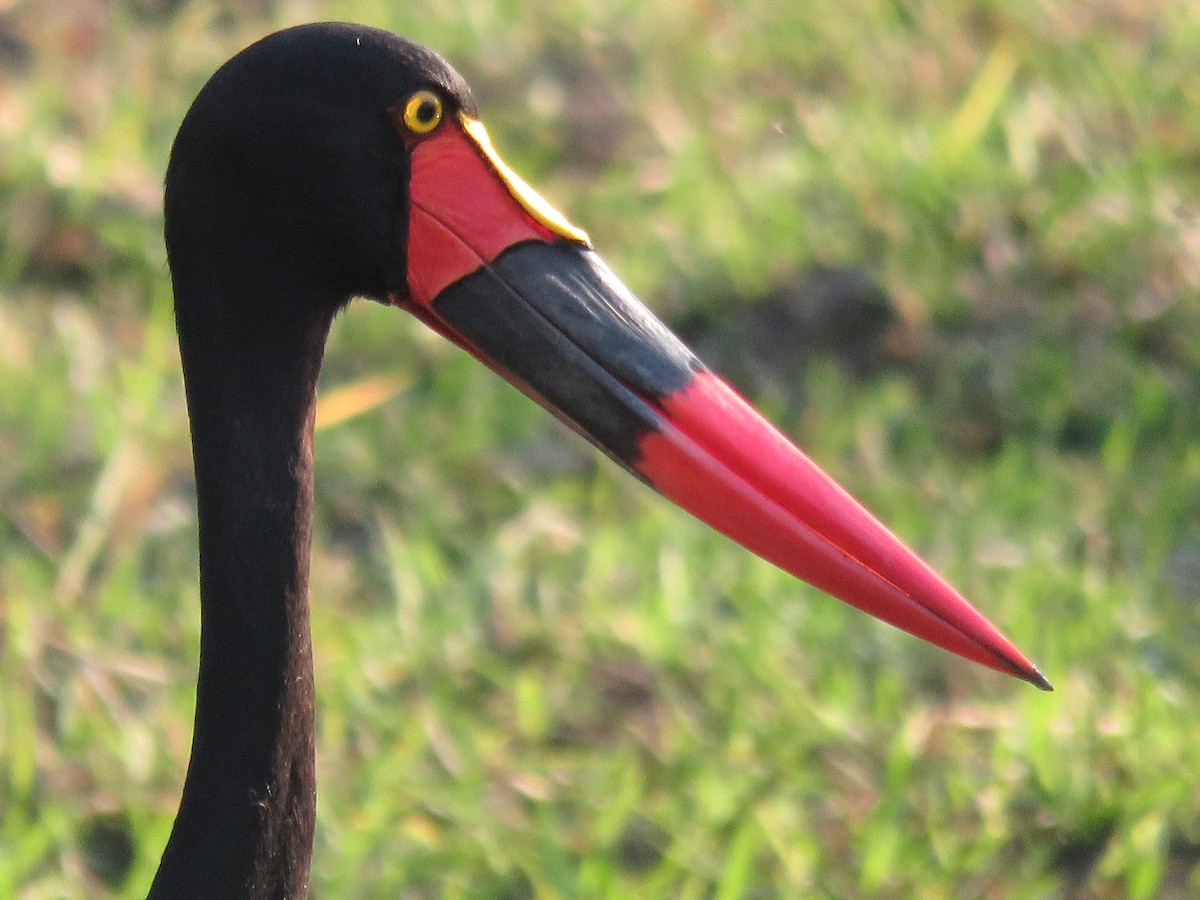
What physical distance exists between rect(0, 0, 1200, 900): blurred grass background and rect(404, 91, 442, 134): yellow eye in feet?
4.40

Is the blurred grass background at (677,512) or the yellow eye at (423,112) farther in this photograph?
the blurred grass background at (677,512)

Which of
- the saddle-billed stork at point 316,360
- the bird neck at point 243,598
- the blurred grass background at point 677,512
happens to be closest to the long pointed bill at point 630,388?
the saddle-billed stork at point 316,360

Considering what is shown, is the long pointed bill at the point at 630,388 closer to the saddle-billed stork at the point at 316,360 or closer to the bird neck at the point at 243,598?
the saddle-billed stork at the point at 316,360

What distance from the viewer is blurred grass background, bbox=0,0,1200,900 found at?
2.87 metres

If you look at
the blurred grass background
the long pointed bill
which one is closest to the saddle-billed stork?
the long pointed bill

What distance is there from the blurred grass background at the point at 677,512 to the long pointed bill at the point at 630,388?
106cm

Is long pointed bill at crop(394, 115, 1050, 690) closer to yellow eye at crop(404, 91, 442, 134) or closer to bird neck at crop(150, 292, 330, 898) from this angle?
yellow eye at crop(404, 91, 442, 134)

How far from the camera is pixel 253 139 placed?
182 centimetres

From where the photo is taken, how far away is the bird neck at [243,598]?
74.0 inches

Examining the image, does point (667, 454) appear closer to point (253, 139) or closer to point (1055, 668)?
point (253, 139)

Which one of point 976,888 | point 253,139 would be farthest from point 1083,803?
point 253,139

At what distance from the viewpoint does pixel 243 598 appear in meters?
1.88

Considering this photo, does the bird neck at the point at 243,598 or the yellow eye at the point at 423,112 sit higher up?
the yellow eye at the point at 423,112

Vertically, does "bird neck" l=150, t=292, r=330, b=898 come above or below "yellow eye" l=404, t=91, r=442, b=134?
below
